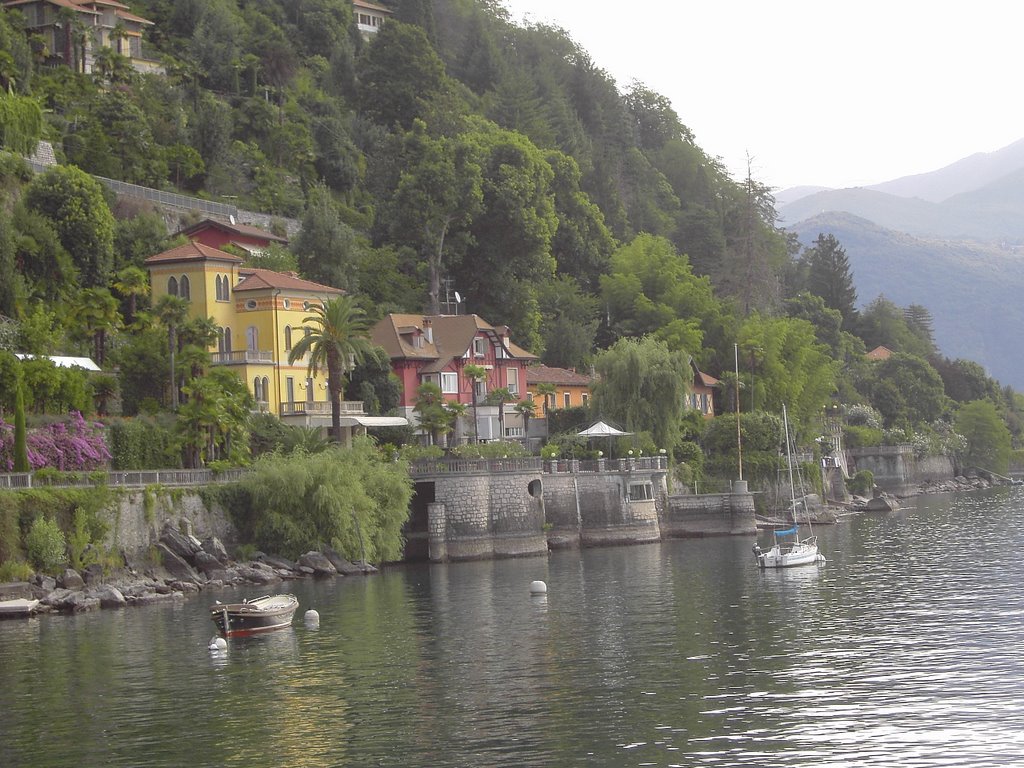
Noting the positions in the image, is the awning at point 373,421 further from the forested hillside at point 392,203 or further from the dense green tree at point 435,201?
the dense green tree at point 435,201

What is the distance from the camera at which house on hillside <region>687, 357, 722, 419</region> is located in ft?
355

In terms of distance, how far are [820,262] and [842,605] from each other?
12487 cm

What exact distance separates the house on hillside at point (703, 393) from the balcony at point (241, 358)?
3679 centimetres

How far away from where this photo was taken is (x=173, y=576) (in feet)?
203

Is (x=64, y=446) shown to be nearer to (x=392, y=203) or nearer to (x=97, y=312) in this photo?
(x=97, y=312)

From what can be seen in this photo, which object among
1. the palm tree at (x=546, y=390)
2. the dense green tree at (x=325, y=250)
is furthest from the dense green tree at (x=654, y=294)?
the dense green tree at (x=325, y=250)

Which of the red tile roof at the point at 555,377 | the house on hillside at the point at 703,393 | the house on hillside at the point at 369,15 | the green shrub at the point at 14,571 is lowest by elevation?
the green shrub at the point at 14,571

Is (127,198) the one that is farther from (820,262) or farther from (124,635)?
(820,262)

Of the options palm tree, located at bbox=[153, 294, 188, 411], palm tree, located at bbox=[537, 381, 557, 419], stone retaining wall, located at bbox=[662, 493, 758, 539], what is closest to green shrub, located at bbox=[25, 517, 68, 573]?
palm tree, located at bbox=[153, 294, 188, 411]

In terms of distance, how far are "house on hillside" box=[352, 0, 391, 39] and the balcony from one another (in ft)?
262

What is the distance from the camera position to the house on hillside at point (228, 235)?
9175 centimetres

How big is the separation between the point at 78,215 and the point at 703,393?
161 feet

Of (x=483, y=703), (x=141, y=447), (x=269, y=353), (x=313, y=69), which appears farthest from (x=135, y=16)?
(x=483, y=703)

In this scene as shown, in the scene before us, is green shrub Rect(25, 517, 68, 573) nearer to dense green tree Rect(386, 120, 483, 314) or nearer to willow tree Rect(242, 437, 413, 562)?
willow tree Rect(242, 437, 413, 562)
